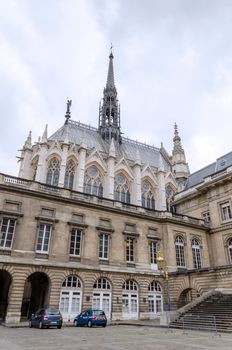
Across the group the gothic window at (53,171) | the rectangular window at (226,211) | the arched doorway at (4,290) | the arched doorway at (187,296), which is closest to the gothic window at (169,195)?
the rectangular window at (226,211)

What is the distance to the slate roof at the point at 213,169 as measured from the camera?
1446 inches

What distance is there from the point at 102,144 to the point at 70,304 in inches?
1196

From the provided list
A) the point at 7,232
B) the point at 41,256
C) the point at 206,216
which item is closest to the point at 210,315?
the point at 41,256

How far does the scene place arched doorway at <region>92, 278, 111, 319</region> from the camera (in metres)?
23.3

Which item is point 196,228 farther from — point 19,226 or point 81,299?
point 19,226

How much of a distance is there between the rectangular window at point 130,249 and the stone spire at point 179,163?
830 inches

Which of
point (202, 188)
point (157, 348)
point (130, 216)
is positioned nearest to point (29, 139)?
point (130, 216)

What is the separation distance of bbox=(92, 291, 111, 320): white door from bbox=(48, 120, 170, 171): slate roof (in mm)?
24073

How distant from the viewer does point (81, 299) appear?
22594 millimetres

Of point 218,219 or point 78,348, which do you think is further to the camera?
point 218,219

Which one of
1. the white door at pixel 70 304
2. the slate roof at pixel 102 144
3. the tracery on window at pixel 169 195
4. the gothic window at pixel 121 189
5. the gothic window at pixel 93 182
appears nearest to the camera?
the white door at pixel 70 304

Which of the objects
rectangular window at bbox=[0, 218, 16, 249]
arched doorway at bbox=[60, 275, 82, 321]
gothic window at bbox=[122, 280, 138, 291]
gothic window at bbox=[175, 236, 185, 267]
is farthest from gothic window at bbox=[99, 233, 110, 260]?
gothic window at bbox=[175, 236, 185, 267]

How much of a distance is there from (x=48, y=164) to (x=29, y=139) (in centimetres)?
661

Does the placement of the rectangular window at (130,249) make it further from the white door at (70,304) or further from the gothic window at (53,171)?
the gothic window at (53,171)
